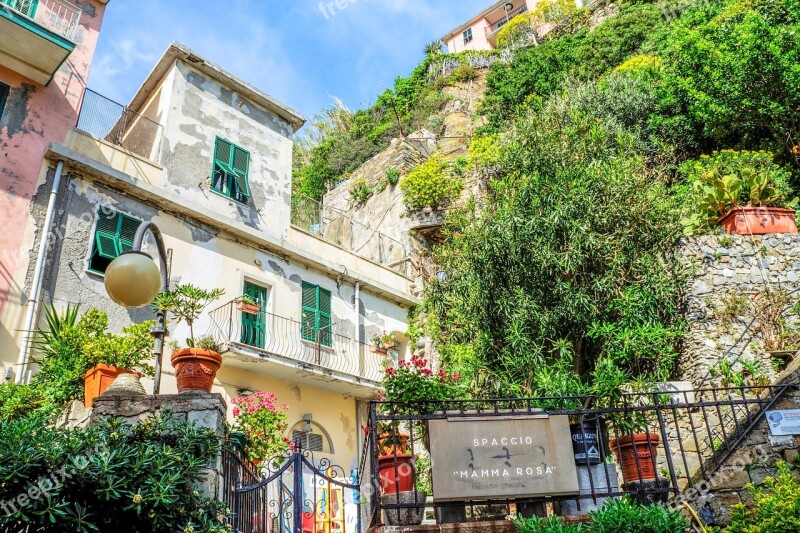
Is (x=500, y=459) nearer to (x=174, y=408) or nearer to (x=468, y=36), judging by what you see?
(x=174, y=408)

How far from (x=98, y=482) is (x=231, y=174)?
1123cm

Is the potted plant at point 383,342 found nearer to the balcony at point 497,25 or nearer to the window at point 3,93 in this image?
the window at point 3,93

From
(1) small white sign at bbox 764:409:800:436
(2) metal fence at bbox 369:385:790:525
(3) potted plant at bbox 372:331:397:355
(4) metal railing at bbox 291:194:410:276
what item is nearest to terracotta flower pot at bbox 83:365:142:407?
(2) metal fence at bbox 369:385:790:525

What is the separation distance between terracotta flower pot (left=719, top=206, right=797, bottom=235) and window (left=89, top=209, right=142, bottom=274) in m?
12.0

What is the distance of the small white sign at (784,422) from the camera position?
6.52 m

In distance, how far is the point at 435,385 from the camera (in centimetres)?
842

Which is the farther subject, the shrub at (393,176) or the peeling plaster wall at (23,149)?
the shrub at (393,176)

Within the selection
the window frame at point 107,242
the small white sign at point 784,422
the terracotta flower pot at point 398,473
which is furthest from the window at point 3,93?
the small white sign at point 784,422

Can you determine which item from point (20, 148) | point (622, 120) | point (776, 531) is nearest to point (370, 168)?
point (622, 120)

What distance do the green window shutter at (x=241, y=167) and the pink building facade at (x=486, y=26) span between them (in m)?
30.2

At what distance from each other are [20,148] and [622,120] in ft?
50.7

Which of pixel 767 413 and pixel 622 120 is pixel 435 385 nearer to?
pixel 767 413

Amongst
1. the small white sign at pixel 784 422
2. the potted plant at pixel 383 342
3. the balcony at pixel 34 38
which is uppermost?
the balcony at pixel 34 38

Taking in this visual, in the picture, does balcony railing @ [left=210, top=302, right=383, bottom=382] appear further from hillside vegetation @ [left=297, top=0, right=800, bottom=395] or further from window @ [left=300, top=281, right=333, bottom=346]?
hillside vegetation @ [left=297, top=0, right=800, bottom=395]
